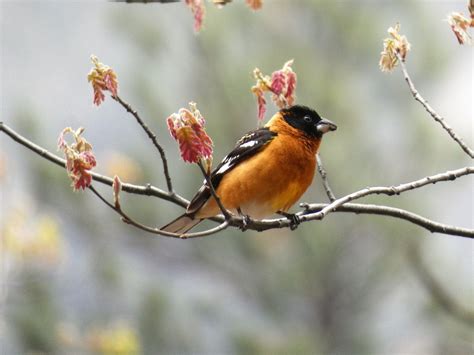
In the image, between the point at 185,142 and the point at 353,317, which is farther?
the point at 353,317

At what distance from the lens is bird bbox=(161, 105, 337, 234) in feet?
9.08

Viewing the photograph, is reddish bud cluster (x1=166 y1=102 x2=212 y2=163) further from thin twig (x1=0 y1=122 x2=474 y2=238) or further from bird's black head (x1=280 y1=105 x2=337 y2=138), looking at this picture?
bird's black head (x1=280 y1=105 x2=337 y2=138)

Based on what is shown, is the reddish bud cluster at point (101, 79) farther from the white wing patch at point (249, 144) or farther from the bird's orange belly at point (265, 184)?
the white wing patch at point (249, 144)

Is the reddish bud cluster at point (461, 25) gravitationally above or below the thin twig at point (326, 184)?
above

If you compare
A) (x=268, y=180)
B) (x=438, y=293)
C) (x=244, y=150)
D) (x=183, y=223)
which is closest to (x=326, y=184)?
(x=268, y=180)

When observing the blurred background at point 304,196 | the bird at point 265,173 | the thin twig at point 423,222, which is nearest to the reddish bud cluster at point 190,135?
the thin twig at point 423,222

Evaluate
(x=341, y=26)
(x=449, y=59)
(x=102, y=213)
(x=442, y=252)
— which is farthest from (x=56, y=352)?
(x=449, y=59)

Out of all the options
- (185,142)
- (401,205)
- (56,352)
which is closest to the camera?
(185,142)

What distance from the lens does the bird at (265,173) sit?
109 inches

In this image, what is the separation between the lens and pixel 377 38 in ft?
33.2

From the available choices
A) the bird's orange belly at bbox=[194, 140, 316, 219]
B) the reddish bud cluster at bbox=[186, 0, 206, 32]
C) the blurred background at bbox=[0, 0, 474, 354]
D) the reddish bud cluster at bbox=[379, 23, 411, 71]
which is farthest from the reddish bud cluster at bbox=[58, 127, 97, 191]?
the blurred background at bbox=[0, 0, 474, 354]

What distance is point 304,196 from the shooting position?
31.2ft

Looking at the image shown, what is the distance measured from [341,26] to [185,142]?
8825mm

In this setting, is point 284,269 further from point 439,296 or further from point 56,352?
point 439,296
